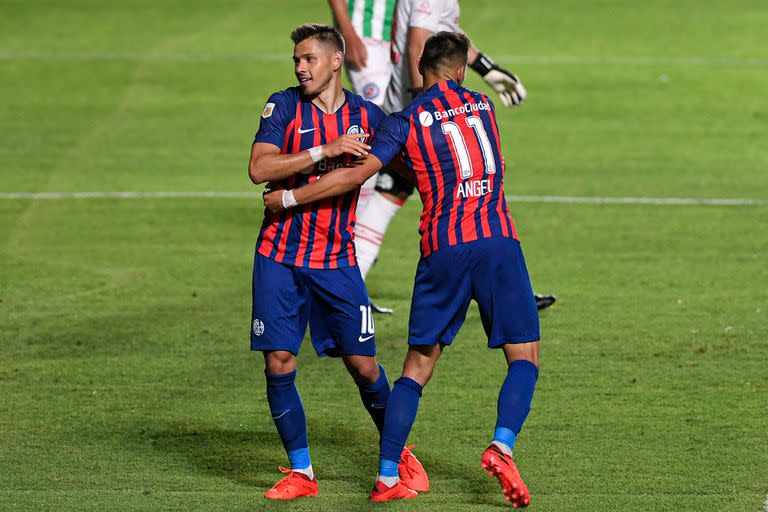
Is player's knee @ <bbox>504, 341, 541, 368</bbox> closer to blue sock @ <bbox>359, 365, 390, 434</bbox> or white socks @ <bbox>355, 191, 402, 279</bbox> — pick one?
blue sock @ <bbox>359, 365, 390, 434</bbox>

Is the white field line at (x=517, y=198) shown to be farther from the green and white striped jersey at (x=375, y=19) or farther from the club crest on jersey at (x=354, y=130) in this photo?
the club crest on jersey at (x=354, y=130)

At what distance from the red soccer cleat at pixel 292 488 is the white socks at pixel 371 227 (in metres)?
2.98

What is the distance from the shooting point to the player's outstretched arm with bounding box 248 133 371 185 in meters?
5.86

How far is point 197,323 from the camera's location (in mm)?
8984

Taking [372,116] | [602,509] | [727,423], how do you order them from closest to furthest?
[602,509] < [372,116] < [727,423]

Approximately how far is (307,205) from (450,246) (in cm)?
64

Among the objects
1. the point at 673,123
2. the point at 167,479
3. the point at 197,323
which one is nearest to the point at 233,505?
the point at 167,479

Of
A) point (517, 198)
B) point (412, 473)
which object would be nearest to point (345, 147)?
point (412, 473)

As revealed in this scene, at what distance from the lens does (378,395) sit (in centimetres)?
626

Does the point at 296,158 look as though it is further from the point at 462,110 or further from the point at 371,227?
the point at 371,227

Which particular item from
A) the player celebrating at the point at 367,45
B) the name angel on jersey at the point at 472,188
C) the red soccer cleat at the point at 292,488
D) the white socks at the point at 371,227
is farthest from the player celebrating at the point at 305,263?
the player celebrating at the point at 367,45

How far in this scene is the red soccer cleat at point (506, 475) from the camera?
18.1 ft

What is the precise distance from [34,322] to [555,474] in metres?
4.04

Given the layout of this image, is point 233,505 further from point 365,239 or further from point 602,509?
point 365,239
